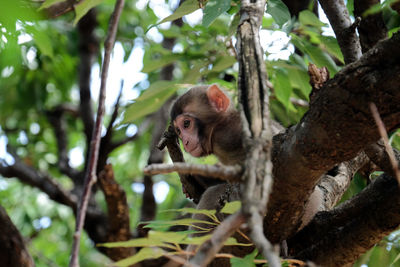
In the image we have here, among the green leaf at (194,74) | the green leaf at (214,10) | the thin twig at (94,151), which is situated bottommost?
the green leaf at (194,74)

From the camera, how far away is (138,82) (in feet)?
17.7

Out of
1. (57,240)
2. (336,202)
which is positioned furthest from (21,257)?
(57,240)

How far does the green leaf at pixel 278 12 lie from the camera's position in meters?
2.32

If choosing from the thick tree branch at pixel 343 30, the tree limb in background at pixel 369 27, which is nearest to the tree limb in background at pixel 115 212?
the thick tree branch at pixel 343 30

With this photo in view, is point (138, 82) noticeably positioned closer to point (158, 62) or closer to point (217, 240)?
point (158, 62)

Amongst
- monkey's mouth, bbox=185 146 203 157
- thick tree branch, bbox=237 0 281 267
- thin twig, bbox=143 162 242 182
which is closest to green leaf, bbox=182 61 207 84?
monkey's mouth, bbox=185 146 203 157

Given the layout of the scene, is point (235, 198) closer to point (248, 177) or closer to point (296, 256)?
point (296, 256)

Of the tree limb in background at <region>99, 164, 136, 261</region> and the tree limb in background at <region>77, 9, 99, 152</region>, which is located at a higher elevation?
the tree limb in background at <region>77, 9, 99, 152</region>

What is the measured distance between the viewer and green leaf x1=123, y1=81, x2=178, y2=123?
11.1ft

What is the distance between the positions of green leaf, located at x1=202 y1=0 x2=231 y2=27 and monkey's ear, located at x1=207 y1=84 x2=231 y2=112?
159 centimetres

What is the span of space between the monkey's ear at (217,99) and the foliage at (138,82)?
7.3 inches

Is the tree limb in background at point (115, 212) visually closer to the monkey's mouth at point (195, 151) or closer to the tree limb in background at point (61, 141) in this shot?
the monkey's mouth at point (195, 151)

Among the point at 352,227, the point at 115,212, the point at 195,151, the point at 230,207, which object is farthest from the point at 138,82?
the point at 230,207

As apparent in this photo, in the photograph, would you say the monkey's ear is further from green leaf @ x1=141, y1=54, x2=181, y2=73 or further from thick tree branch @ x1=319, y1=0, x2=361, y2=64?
thick tree branch @ x1=319, y1=0, x2=361, y2=64
